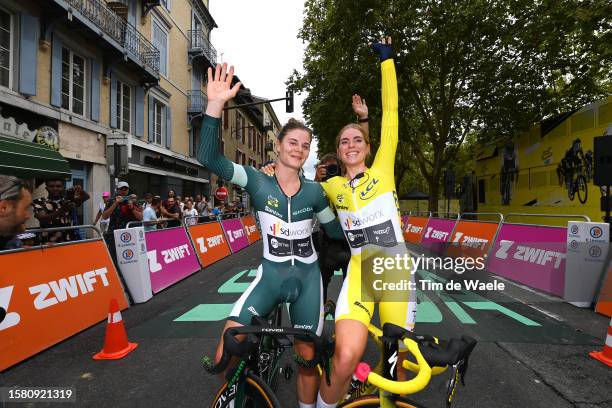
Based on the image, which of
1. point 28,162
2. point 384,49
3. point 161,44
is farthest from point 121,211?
point 161,44

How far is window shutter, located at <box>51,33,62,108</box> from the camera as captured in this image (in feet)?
39.1

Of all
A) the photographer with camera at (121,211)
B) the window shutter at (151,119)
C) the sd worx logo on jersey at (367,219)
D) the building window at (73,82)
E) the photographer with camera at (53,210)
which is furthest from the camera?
the window shutter at (151,119)

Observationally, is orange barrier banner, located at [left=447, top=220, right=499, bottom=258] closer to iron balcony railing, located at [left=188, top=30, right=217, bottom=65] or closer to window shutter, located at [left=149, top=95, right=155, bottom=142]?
window shutter, located at [left=149, top=95, right=155, bottom=142]

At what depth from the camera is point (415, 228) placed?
15805 mm

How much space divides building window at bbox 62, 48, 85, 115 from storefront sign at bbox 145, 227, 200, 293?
833 cm

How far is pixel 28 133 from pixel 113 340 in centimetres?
1018

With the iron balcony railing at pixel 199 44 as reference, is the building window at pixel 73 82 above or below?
below

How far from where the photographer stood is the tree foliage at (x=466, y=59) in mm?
13578

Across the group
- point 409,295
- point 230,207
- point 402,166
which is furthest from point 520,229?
point 402,166

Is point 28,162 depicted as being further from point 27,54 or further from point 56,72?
point 56,72

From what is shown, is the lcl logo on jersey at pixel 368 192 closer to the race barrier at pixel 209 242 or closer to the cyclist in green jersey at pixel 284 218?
the cyclist in green jersey at pixel 284 218

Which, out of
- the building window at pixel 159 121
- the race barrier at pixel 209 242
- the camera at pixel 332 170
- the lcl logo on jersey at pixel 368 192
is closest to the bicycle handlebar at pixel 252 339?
the lcl logo on jersey at pixel 368 192

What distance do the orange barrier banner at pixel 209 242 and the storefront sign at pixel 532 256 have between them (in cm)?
769

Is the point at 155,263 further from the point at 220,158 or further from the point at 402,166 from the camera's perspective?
the point at 402,166
